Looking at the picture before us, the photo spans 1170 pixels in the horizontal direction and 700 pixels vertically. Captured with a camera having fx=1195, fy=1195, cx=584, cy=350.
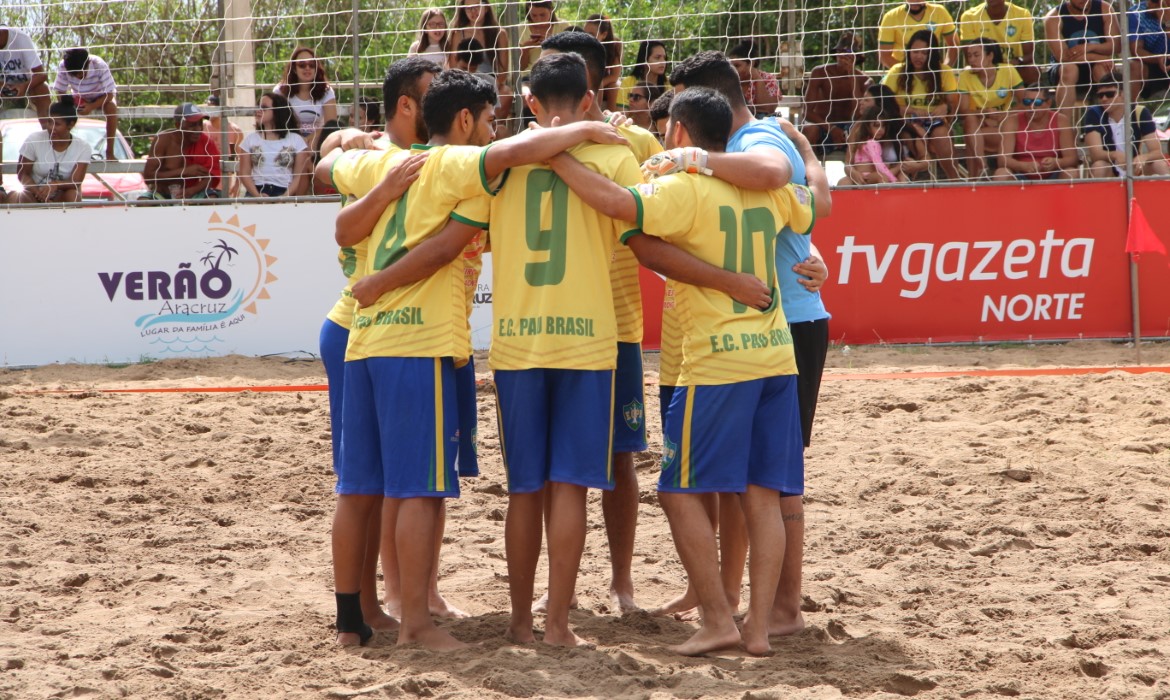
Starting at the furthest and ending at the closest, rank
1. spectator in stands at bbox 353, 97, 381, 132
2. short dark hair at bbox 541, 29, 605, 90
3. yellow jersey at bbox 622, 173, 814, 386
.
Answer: spectator in stands at bbox 353, 97, 381, 132
short dark hair at bbox 541, 29, 605, 90
yellow jersey at bbox 622, 173, 814, 386

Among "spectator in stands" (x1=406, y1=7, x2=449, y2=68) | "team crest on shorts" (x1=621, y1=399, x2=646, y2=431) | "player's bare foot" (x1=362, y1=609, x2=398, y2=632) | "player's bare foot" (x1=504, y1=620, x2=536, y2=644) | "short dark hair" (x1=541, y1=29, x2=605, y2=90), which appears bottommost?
"player's bare foot" (x1=362, y1=609, x2=398, y2=632)

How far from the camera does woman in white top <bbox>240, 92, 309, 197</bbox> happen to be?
31.3 feet

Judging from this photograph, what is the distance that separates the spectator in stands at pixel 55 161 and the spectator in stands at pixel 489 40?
10.3ft

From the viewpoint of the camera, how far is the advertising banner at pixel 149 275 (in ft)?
29.8

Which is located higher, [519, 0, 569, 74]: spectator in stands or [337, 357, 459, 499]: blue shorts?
[519, 0, 569, 74]: spectator in stands

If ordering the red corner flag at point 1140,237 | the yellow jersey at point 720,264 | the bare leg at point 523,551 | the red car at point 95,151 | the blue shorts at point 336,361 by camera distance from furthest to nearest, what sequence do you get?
1. the red car at point 95,151
2. the red corner flag at point 1140,237
3. the blue shorts at point 336,361
4. the bare leg at point 523,551
5. the yellow jersey at point 720,264

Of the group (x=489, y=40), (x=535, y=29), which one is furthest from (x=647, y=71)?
(x=489, y=40)

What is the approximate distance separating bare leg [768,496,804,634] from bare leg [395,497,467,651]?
1.07 meters

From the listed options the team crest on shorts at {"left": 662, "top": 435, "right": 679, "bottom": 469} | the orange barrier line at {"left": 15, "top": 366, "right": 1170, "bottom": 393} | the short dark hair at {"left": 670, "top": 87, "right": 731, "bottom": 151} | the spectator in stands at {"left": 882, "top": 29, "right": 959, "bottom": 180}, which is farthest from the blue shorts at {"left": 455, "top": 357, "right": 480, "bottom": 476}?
the spectator in stands at {"left": 882, "top": 29, "right": 959, "bottom": 180}

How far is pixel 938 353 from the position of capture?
29.3 ft

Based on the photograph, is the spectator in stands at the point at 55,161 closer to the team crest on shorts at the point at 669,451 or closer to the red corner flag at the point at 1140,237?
the team crest on shorts at the point at 669,451

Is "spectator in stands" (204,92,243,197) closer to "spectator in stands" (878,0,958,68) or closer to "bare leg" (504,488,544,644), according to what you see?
"spectator in stands" (878,0,958,68)

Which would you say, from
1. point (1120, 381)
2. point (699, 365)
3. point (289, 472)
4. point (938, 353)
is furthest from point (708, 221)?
point (938, 353)

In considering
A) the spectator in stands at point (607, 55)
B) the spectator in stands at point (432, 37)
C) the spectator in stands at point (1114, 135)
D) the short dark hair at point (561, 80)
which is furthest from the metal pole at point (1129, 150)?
the short dark hair at point (561, 80)
